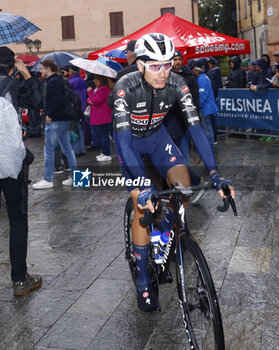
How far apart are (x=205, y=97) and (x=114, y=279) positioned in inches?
279

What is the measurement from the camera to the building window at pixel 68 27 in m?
45.8

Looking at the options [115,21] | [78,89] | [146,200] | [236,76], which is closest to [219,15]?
[115,21]

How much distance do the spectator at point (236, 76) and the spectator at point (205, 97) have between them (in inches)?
123

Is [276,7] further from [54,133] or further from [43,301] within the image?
[43,301]

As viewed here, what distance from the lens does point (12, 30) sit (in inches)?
257

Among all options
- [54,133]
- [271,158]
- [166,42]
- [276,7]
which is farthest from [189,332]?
[276,7]

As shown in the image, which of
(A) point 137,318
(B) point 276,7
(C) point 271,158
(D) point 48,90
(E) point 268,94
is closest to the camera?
(A) point 137,318

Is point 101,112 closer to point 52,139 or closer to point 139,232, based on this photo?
point 52,139

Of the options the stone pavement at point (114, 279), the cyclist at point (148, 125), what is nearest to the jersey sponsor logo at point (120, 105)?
the cyclist at point (148, 125)

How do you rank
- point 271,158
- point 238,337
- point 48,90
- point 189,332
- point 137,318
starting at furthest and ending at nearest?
point 271,158, point 48,90, point 137,318, point 238,337, point 189,332

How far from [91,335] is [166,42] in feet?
6.98

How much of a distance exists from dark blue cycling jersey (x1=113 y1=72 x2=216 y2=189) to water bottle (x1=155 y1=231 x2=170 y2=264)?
1.58ft

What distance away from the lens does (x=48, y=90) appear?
9.16m

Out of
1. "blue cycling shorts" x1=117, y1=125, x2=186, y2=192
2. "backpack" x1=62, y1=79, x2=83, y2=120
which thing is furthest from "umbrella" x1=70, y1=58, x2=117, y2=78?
"blue cycling shorts" x1=117, y1=125, x2=186, y2=192
